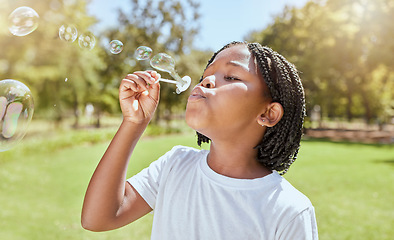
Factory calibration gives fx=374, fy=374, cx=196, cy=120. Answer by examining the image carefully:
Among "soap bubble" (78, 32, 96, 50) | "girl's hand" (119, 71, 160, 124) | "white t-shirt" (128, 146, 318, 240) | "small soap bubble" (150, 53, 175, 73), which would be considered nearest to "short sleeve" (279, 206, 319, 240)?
"white t-shirt" (128, 146, 318, 240)

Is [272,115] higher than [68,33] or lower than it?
lower

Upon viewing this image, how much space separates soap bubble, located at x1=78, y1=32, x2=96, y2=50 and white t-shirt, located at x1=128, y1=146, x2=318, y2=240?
1.03 m

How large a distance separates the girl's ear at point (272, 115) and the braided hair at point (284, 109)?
0.03 meters

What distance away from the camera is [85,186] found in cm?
644

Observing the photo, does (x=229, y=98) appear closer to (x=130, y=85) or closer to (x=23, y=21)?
(x=130, y=85)

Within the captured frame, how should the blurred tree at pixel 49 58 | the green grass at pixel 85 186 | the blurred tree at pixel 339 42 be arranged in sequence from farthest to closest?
Result: 1. the blurred tree at pixel 339 42
2. the blurred tree at pixel 49 58
3. the green grass at pixel 85 186

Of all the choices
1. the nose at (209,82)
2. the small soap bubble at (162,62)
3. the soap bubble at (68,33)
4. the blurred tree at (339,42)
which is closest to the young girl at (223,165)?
the nose at (209,82)

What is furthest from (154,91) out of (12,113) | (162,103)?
(162,103)

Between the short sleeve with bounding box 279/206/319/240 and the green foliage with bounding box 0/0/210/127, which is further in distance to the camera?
the green foliage with bounding box 0/0/210/127

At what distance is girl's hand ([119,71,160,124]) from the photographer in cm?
139

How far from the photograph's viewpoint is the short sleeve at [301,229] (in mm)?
1162

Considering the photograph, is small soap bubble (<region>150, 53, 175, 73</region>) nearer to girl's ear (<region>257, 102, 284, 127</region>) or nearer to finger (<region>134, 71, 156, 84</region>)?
finger (<region>134, 71, 156, 84</region>)

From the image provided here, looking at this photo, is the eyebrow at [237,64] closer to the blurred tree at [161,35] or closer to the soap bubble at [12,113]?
the soap bubble at [12,113]

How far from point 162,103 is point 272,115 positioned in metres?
22.3
